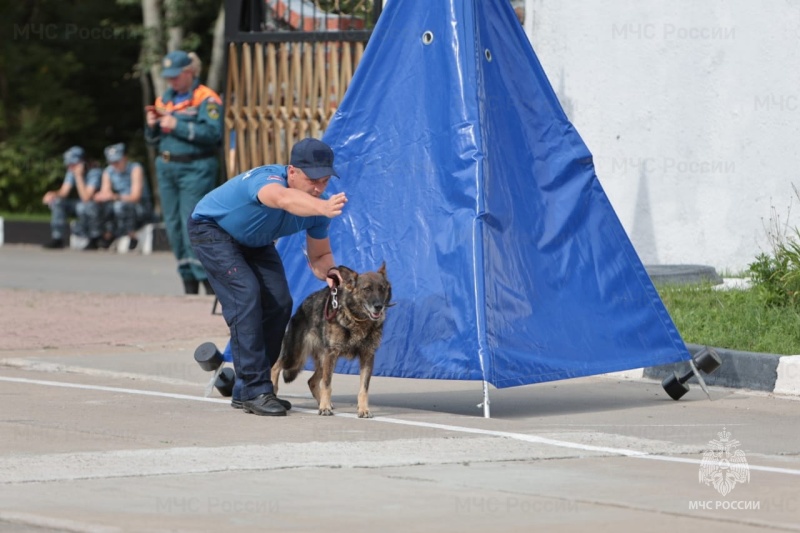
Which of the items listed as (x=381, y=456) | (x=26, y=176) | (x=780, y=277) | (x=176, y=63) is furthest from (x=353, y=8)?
(x=26, y=176)

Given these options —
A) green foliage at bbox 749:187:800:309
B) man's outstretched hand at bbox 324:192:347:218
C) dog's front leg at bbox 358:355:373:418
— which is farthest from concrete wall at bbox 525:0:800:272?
man's outstretched hand at bbox 324:192:347:218

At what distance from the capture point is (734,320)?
11.5 m

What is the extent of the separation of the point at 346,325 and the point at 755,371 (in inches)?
119

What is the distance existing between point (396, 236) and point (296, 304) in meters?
0.76

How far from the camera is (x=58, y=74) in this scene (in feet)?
118

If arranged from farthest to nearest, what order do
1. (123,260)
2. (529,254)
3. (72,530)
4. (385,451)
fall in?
(123,260) → (529,254) → (385,451) → (72,530)

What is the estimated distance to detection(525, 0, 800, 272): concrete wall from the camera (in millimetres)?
13828

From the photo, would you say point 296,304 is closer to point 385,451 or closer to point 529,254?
point 529,254

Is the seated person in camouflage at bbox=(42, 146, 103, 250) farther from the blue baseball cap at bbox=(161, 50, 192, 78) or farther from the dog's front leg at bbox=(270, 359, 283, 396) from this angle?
the dog's front leg at bbox=(270, 359, 283, 396)

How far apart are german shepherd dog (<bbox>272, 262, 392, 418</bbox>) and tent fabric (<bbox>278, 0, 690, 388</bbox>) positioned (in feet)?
1.43

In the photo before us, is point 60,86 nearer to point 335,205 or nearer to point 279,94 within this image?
point 279,94

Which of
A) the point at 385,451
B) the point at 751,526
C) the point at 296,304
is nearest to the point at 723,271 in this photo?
the point at 296,304

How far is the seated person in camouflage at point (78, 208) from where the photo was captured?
78.4ft

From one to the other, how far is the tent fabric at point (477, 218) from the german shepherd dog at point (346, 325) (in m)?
0.44
